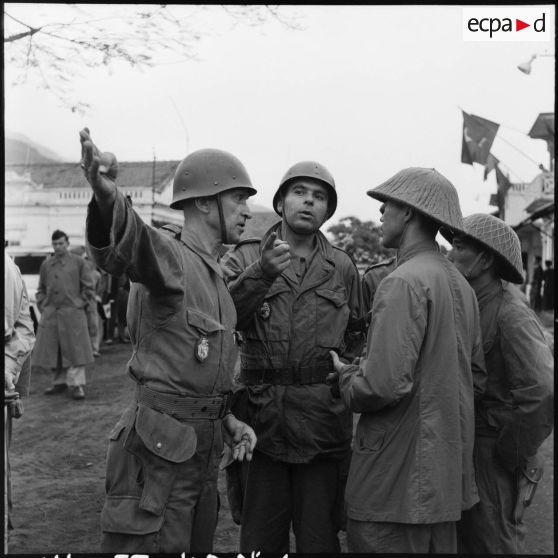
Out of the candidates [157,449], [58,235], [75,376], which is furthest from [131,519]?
[58,235]

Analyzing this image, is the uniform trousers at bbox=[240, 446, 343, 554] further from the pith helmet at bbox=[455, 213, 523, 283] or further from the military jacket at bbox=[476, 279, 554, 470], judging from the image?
the pith helmet at bbox=[455, 213, 523, 283]

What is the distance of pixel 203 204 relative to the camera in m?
2.90

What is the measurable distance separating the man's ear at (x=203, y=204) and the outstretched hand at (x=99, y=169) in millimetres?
694

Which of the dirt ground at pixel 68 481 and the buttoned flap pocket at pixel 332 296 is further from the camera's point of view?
the dirt ground at pixel 68 481

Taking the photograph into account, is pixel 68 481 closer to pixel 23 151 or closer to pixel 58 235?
pixel 23 151

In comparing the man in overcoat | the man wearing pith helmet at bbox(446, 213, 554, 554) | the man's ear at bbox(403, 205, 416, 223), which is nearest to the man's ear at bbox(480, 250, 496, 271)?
the man wearing pith helmet at bbox(446, 213, 554, 554)

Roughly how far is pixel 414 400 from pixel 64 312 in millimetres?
7374

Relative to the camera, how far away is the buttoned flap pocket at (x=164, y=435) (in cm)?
254

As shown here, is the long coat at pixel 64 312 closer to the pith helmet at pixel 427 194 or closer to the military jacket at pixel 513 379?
the military jacket at pixel 513 379

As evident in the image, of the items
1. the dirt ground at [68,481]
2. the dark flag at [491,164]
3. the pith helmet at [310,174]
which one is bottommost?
the dirt ground at [68,481]

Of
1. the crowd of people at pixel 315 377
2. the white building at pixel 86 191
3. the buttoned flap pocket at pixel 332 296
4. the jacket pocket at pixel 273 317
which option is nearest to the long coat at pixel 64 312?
the white building at pixel 86 191

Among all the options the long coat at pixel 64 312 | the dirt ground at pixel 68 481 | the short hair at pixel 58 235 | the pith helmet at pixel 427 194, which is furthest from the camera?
the long coat at pixel 64 312

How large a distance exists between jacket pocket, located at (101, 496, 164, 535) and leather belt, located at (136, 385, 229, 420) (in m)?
0.34

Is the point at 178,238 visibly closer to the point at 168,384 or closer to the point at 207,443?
the point at 168,384
